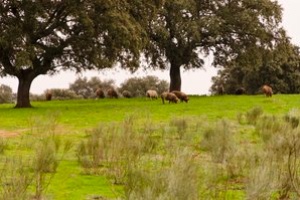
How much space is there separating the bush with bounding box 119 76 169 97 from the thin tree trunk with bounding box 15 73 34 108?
39106mm

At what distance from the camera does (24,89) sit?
34406 millimetres

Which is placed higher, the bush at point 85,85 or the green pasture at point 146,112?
the bush at point 85,85

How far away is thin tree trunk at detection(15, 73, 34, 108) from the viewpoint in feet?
112

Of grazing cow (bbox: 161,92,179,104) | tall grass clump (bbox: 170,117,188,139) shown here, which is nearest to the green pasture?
grazing cow (bbox: 161,92,179,104)

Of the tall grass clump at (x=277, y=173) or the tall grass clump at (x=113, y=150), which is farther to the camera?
the tall grass clump at (x=113, y=150)

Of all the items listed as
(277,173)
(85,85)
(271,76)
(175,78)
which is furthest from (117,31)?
(85,85)

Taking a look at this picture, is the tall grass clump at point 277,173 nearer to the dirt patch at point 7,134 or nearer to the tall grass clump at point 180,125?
the tall grass clump at point 180,125

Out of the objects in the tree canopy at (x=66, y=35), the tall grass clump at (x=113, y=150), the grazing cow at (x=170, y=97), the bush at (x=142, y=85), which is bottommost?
the tall grass clump at (x=113, y=150)

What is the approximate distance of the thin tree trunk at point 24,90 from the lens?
3425 centimetres

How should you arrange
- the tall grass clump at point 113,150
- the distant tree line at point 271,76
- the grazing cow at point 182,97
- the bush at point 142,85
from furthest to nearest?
the bush at point 142,85, the distant tree line at point 271,76, the grazing cow at point 182,97, the tall grass clump at point 113,150

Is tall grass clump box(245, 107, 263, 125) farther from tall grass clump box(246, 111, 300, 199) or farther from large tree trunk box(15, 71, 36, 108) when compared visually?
large tree trunk box(15, 71, 36, 108)

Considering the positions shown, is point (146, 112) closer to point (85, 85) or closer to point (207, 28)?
point (207, 28)

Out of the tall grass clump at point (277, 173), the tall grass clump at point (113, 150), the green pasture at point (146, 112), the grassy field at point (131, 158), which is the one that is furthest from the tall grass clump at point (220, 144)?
the green pasture at point (146, 112)

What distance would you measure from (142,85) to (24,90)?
4086cm
